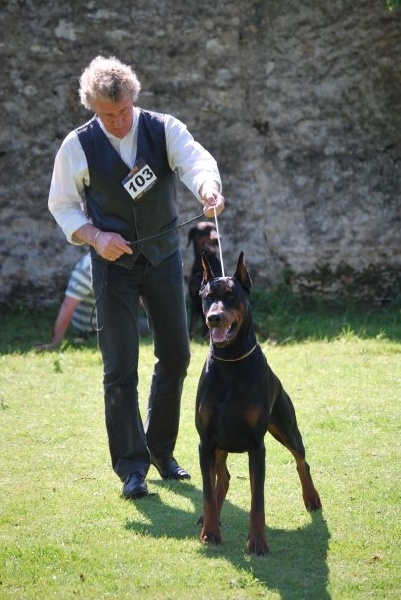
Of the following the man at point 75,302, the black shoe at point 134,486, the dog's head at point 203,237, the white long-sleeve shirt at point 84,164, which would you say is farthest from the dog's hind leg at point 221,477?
the man at point 75,302

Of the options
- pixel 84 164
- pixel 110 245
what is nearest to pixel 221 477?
pixel 110 245

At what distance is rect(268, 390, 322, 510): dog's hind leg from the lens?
209 inches

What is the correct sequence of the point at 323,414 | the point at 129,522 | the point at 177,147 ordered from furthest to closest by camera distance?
the point at 323,414, the point at 177,147, the point at 129,522

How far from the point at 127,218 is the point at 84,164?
36cm

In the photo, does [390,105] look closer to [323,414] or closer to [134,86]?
[323,414]

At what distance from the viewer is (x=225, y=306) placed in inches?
191

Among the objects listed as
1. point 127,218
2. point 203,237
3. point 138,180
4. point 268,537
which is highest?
point 138,180

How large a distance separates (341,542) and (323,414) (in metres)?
2.56

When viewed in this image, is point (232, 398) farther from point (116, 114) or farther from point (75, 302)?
point (75, 302)

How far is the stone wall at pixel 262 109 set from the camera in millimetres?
11211

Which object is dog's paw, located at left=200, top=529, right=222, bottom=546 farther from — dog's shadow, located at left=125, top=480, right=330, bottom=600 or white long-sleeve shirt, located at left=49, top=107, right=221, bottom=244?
white long-sleeve shirt, located at left=49, top=107, right=221, bottom=244

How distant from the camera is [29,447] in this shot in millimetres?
6984

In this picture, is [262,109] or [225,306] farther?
[262,109]

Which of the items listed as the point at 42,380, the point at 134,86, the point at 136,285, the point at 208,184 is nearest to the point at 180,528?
the point at 136,285
